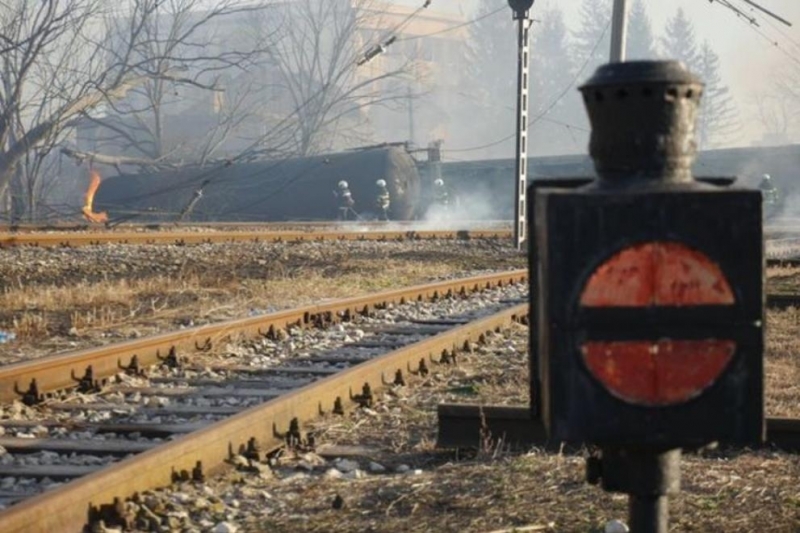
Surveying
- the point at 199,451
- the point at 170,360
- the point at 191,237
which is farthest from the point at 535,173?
the point at 199,451

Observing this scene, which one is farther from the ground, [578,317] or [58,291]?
[578,317]

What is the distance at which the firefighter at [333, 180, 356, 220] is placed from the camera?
111 feet

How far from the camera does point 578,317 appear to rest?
6.66 ft

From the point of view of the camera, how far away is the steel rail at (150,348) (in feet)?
22.8

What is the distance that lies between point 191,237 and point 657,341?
18.5 meters

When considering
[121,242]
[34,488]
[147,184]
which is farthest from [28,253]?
[147,184]

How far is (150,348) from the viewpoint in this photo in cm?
820

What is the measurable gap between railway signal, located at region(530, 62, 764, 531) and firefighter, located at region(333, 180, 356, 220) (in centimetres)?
3164

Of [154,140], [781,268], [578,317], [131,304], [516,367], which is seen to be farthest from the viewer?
[154,140]

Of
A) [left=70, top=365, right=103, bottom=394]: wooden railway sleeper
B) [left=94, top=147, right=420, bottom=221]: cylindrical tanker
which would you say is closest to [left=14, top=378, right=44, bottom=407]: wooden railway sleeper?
[left=70, top=365, right=103, bottom=394]: wooden railway sleeper

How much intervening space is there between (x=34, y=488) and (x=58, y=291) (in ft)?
25.4

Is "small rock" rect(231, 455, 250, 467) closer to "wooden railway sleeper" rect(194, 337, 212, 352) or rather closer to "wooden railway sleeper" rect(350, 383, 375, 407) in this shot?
"wooden railway sleeper" rect(350, 383, 375, 407)

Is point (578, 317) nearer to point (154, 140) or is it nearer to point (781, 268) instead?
point (781, 268)

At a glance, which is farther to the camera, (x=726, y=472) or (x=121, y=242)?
(x=121, y=242)
